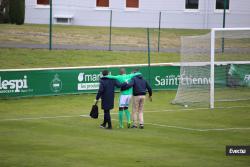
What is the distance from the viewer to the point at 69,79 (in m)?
33.1

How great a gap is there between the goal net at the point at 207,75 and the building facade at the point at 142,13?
1036 centimetres

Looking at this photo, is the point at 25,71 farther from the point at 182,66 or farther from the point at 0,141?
the point at 0,141

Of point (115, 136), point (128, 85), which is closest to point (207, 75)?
point (128, 85)

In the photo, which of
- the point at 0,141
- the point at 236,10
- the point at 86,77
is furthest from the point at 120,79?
the point at 236,10

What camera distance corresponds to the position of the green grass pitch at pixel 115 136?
18844mm

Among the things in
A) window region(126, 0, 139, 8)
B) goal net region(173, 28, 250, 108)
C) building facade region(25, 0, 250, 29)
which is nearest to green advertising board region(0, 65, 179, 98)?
goal net region(173, 28, 250, 108)

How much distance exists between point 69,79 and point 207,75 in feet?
19.5

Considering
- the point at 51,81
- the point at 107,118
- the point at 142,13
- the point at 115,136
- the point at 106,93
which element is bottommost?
the point at 115,136

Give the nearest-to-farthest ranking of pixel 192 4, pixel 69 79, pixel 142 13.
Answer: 1. pixel 69 79
2. pixel 142 13
3. pixel 192 4

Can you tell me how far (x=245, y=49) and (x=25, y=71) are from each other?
12.7 m

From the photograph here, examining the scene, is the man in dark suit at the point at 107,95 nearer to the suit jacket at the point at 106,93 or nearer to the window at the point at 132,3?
the suit jacket at the point at 106,93

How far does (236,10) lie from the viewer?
1973 inches

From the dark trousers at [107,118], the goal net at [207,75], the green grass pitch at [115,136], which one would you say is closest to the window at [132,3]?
the goal net at [207,75]

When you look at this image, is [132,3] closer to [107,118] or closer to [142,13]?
[142,13]
